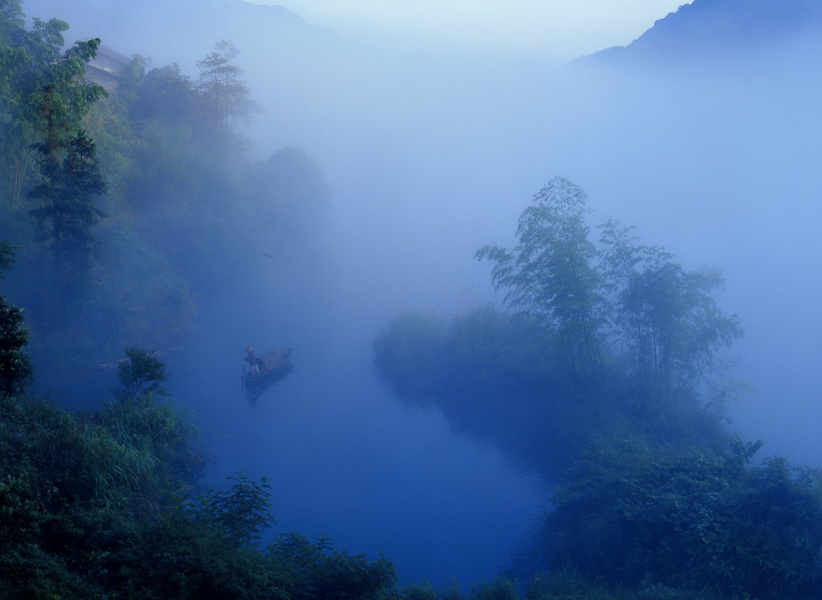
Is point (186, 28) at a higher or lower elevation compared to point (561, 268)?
higher

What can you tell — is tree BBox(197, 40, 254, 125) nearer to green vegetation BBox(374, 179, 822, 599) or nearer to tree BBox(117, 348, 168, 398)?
green vegetation BBox(374, 179, 822, 599)

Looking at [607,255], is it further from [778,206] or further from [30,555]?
[30,555]

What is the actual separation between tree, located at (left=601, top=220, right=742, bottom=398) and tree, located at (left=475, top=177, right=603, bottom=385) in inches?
29.4

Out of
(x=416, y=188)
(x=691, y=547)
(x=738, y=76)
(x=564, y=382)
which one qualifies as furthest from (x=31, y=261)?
(x=738, y=76)

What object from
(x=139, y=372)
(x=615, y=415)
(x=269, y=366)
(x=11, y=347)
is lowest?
(x=11, y=347)

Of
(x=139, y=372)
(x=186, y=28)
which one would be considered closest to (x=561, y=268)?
(x=139, y=372)

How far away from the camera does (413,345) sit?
774 inches

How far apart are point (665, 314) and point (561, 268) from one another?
263cm

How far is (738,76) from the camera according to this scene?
29.3 m

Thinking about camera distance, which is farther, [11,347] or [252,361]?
Result: [252,361]

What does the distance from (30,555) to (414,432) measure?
1126 centimetres

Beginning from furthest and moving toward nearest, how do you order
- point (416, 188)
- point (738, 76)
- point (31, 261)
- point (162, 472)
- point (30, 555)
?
point (416, 188), point (738, 76), point (31, 261), point (162, 472), point (30, 555)

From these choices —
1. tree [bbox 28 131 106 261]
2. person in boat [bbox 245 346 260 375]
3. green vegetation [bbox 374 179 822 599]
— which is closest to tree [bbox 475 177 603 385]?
green vegetation [bbox 374 179 822 599]

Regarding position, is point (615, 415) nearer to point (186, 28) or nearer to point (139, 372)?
point (139, 372)
